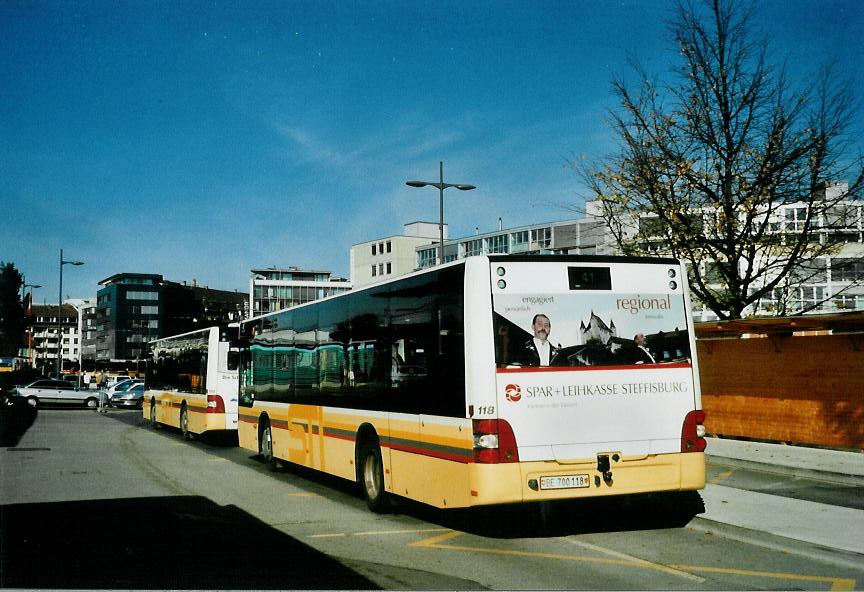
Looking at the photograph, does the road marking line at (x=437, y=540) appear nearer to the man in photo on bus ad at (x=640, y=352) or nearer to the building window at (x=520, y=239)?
the man in photo on bus ad at (x=640, y=352)

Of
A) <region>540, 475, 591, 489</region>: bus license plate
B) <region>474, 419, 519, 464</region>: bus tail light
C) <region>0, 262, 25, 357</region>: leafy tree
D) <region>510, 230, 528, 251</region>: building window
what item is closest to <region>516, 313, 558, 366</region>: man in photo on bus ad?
<region>474, 419, 519, 464</region>: bus tail light

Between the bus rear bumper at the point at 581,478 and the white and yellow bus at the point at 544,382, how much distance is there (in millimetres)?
12

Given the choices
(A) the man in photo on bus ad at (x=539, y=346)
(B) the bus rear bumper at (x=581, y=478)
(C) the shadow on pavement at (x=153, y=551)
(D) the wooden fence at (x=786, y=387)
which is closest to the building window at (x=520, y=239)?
(D) the wooden fence at (x=786, y=387)

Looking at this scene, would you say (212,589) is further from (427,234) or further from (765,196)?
(427,234)

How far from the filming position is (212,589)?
6566mm

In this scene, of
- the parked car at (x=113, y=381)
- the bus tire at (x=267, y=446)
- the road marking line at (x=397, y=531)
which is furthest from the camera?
the parked car at (x=113, y=381)

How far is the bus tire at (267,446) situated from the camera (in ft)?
52.6

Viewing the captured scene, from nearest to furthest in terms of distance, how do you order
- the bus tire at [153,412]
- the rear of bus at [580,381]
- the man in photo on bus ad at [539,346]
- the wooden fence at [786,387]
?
the rear of bus at [580,381]
the man in photo on bus ad at [539,346]
the wooden fence at [786,387]
the bus tire at [153,412]

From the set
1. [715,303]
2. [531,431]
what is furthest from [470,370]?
[715,303]

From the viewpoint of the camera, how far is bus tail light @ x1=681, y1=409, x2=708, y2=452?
907cm

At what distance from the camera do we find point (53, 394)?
50375 millimetres

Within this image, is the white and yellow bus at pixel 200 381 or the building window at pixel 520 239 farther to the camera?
the building window at pixel 520 239

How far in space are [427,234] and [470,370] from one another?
12785 centimetres

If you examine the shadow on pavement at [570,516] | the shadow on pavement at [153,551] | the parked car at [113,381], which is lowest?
the shadow on pavement at [570,516]
